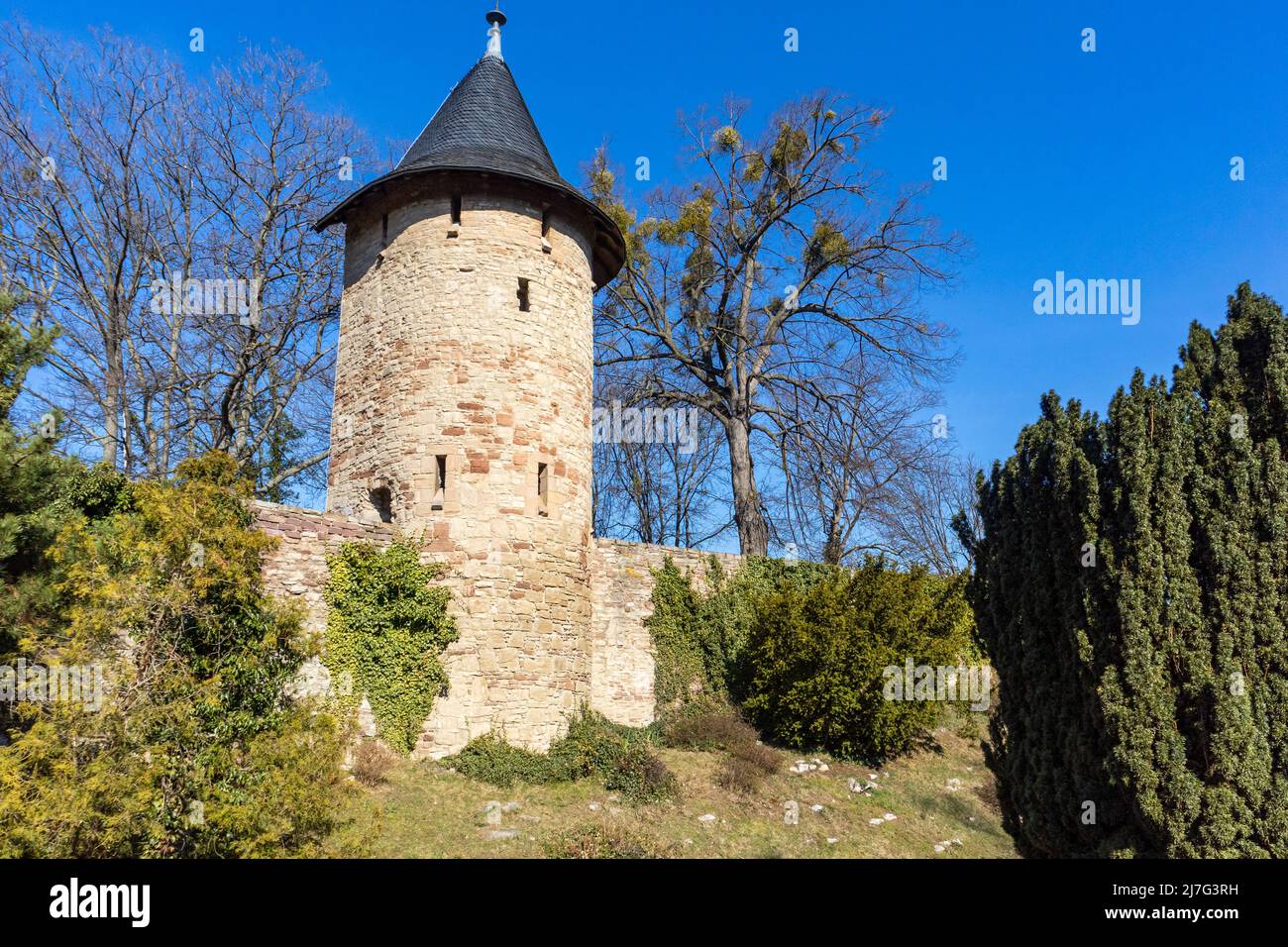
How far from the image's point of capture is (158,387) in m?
18.8

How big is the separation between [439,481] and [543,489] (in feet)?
5.04

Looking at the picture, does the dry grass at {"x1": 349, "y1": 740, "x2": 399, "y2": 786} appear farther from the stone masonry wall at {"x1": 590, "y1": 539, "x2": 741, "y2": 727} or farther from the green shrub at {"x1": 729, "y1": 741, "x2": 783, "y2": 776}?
the green shrub at {"x1": 729, "y1": 741, "x2": 783, "y2": 776}

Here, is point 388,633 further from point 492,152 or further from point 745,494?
point 745,494

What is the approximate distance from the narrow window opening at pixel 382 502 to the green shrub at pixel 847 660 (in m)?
6.55

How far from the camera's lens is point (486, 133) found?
557 inches

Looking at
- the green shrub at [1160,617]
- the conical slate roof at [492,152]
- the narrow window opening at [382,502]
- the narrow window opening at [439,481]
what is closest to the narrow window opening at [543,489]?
the narrow window opening at [439,481]

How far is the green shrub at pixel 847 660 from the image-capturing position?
13680mm

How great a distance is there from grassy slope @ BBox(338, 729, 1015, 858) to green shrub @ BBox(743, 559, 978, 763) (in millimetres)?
678

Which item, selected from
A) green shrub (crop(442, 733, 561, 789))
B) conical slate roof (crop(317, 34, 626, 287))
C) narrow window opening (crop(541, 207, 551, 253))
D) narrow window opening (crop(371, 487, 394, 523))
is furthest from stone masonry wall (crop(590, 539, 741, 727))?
conical slate roof (crop(317, 34, 626, 287))
